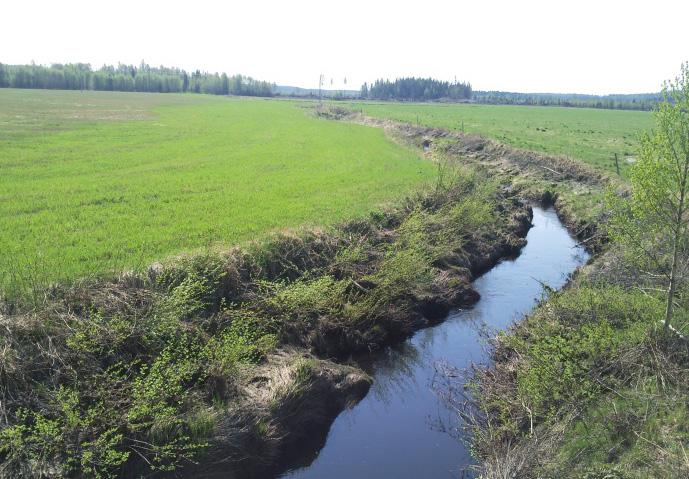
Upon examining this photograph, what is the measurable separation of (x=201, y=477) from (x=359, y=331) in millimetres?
6039

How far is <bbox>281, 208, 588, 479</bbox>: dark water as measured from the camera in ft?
33.7

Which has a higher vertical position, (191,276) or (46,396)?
(191,276)

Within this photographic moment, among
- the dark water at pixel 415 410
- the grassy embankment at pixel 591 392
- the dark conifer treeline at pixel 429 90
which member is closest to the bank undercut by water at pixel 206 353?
the dark water at pixel 415 410

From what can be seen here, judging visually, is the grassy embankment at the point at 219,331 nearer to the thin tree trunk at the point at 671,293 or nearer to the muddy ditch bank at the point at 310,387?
the muddy ditch bank at the point at 310,387

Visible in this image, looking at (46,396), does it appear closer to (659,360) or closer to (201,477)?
(201,477)

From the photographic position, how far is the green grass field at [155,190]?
42.8 ft

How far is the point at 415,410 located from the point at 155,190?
13512 mm

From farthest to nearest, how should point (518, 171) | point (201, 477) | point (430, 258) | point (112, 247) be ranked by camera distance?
point (518, 171) < point (430, 258) < point (112, 247) < point (201, 477)

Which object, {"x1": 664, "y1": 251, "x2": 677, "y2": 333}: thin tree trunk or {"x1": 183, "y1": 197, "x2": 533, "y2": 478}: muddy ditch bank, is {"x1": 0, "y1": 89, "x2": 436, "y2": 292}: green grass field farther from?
{"x1": 664, "y1": 251, "x2": 677, "y2": 333}: thin tree trunk

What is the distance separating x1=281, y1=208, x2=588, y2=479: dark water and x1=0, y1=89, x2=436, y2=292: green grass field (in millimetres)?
5556

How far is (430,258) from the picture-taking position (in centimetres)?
1705

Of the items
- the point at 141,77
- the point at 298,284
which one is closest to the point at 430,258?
the point at 298,284

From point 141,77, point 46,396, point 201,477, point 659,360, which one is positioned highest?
point 141,77

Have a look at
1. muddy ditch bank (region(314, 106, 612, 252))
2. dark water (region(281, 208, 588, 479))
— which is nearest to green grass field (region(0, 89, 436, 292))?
dark water (region(281, 208, 588, 479))
